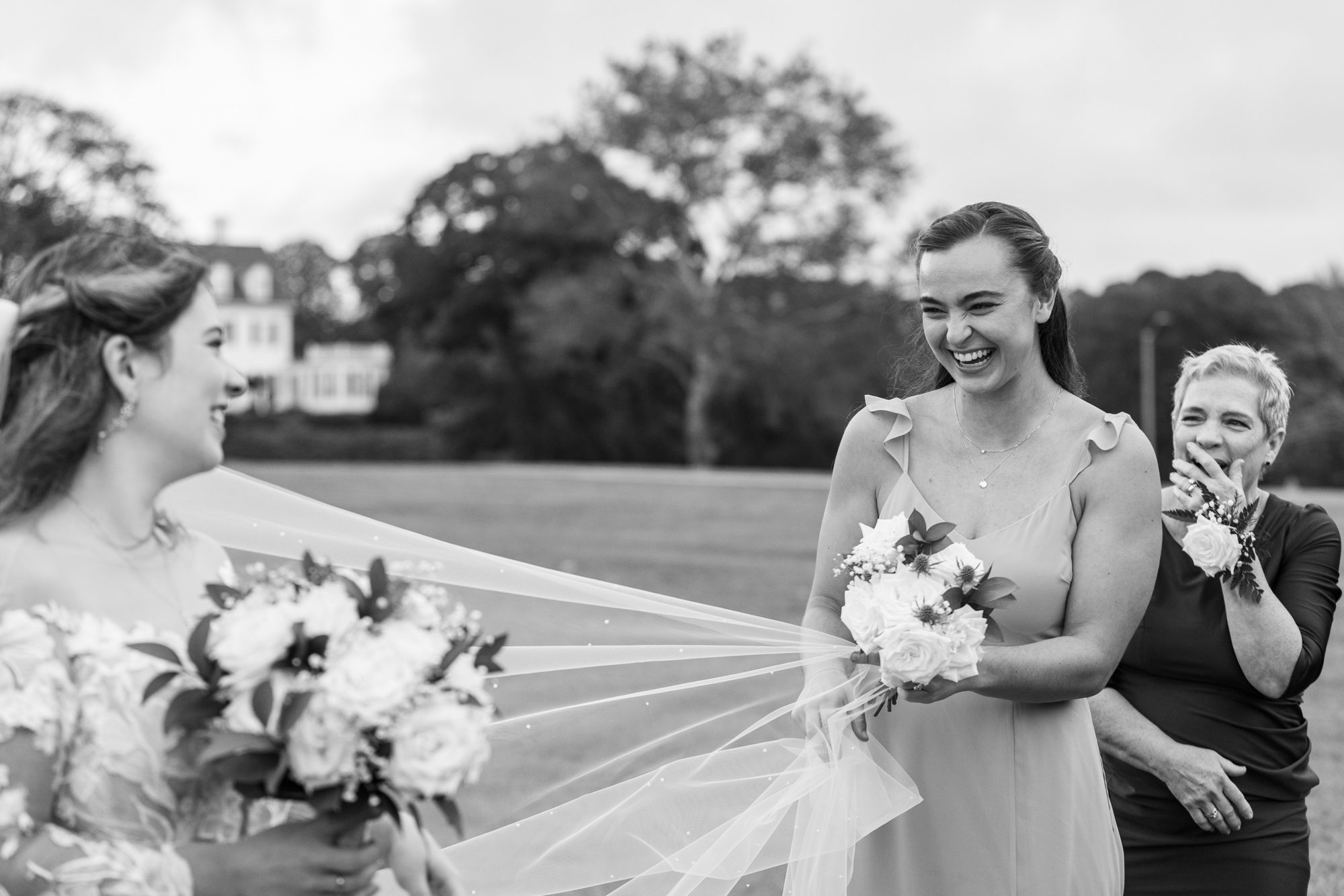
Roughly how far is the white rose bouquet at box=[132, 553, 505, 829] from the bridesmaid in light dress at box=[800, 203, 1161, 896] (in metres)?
1.50

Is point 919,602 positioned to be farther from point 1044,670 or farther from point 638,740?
point 638,740

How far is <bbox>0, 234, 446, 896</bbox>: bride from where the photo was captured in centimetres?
234

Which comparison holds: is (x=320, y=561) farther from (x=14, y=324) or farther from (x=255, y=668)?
(x=14, y=324)

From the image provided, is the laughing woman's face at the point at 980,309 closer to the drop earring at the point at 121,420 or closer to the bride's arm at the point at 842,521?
the bride's arm at the point at 842,521

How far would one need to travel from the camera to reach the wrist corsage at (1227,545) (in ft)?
12.9

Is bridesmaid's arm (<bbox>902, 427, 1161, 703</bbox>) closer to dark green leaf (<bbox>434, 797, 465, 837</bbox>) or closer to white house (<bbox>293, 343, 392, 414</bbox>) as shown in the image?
dark green leaf (<bbox>434, 797, 465, 837</bbox>)

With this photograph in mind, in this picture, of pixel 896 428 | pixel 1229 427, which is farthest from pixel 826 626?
pixel 1229 427

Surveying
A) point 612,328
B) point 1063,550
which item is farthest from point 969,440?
point 612,328

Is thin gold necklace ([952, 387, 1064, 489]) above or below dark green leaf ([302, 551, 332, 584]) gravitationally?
above

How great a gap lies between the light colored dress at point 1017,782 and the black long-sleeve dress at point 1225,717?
51cm

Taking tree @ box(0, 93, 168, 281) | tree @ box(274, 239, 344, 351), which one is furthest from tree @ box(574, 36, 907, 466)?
tree @ box(274, 239, 344, 351)

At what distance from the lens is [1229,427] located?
4285mm

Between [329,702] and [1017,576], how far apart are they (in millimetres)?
1980

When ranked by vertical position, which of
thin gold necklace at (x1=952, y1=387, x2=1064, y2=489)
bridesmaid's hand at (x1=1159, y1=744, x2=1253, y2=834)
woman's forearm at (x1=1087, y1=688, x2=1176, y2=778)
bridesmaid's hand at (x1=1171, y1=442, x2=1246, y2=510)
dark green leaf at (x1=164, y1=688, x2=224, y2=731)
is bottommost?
bridesmaid's hand at (x1=1159, y1=744, x2=1253, y2=834)
